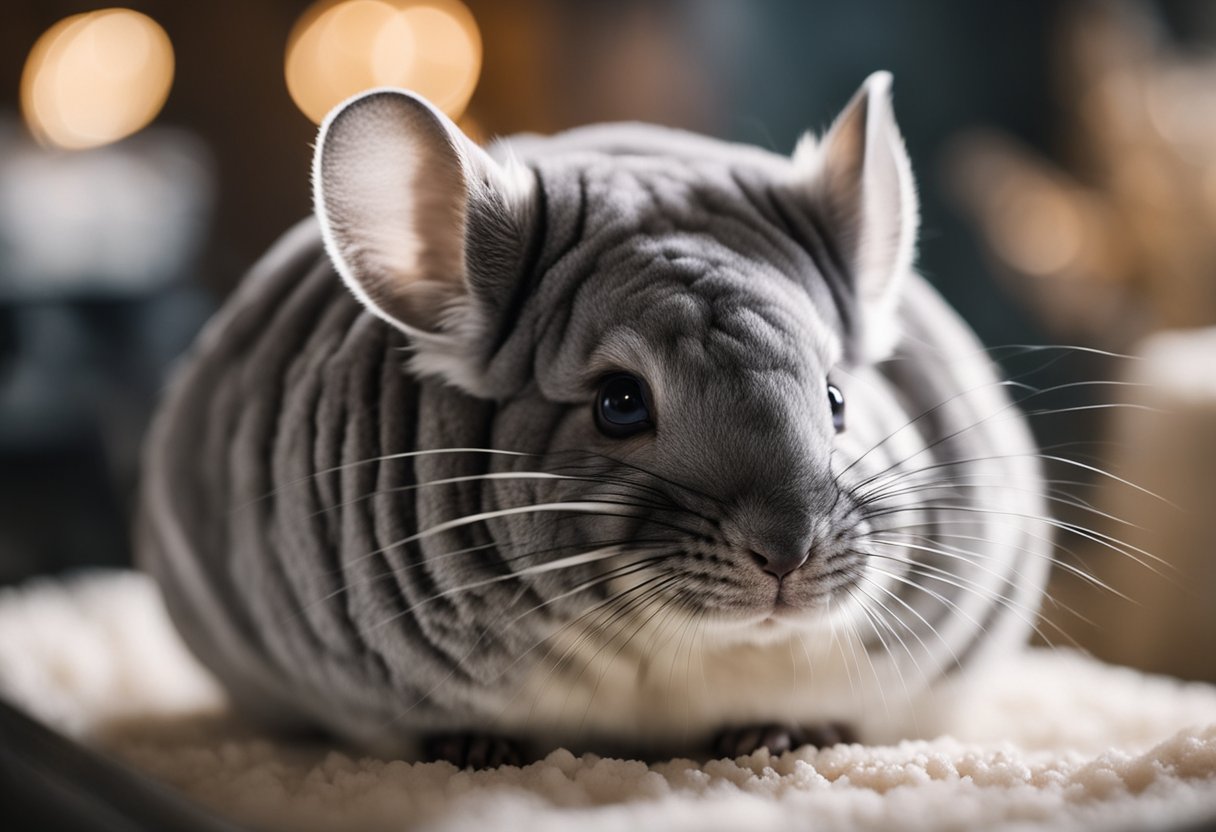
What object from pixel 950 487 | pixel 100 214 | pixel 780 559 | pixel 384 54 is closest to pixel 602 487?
pixel 780 559

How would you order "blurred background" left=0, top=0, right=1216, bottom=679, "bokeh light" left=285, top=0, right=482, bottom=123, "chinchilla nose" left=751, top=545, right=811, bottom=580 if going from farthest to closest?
"blurred background" left=0, top=0, right=1216, bottom=679, "bokeh light" left=285, top=0, right=482, bottom=123, "chinchilla nose" left=751, top=545, right=811, bottom=580

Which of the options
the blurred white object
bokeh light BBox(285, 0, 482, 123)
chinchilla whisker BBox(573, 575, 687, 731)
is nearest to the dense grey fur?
chinchilla whisker BBox(573, 575, 687, 731)

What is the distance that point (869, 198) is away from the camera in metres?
1.25

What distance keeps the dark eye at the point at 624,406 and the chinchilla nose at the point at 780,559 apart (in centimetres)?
16

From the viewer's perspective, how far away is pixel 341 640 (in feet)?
3.83

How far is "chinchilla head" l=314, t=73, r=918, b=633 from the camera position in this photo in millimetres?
1009

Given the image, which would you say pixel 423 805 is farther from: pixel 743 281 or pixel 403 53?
pixel 403 53

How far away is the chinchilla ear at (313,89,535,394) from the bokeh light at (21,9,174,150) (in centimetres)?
142

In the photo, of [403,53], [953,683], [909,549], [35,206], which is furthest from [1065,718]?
[35,206]

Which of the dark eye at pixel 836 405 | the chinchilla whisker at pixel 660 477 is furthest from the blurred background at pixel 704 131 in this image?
the chinchilla whisker at pixel 660 477

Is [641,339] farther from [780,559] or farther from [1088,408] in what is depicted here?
[1088,408]

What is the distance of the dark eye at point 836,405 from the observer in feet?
3.69

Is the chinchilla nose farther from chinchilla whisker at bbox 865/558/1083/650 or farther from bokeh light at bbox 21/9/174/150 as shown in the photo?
bokeh light at bbox 21/9/174/150

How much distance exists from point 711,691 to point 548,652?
0.56 feet
